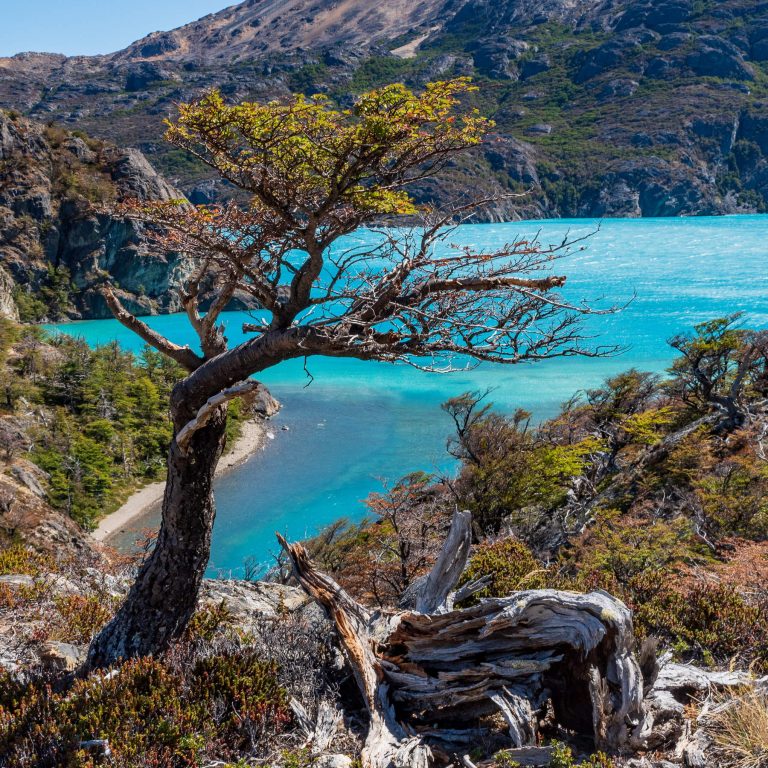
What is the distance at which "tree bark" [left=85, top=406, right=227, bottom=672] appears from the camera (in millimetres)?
5160

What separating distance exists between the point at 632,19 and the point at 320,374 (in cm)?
19963

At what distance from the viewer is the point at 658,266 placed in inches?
3127

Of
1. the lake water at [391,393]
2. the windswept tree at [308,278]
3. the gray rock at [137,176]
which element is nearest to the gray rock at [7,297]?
the lake water at [391,393]

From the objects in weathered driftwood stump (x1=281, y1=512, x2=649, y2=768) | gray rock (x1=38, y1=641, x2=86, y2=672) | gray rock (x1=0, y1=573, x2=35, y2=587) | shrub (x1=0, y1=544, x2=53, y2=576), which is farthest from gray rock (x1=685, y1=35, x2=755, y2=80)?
gray rock (x1=38, y1=641, x2=86, y2=672)

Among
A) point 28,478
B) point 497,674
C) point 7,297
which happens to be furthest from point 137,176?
point 497,674

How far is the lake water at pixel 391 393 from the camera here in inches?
1156

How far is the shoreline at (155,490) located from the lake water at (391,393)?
0.84 metres

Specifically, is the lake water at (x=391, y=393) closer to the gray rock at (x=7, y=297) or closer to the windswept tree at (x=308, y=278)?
the windswept tree at (x=308, y=278)

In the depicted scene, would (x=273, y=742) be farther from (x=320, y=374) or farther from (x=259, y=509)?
(x=320, y=374)

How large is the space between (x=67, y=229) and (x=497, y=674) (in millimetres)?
85866

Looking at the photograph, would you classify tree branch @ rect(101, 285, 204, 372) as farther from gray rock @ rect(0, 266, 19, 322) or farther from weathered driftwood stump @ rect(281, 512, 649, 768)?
gray rock @ rect(0, 266, 19, 322)

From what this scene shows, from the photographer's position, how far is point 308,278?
520 centimetres

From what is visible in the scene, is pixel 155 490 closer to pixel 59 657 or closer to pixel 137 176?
pixel 59 657

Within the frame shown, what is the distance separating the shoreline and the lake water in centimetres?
84
